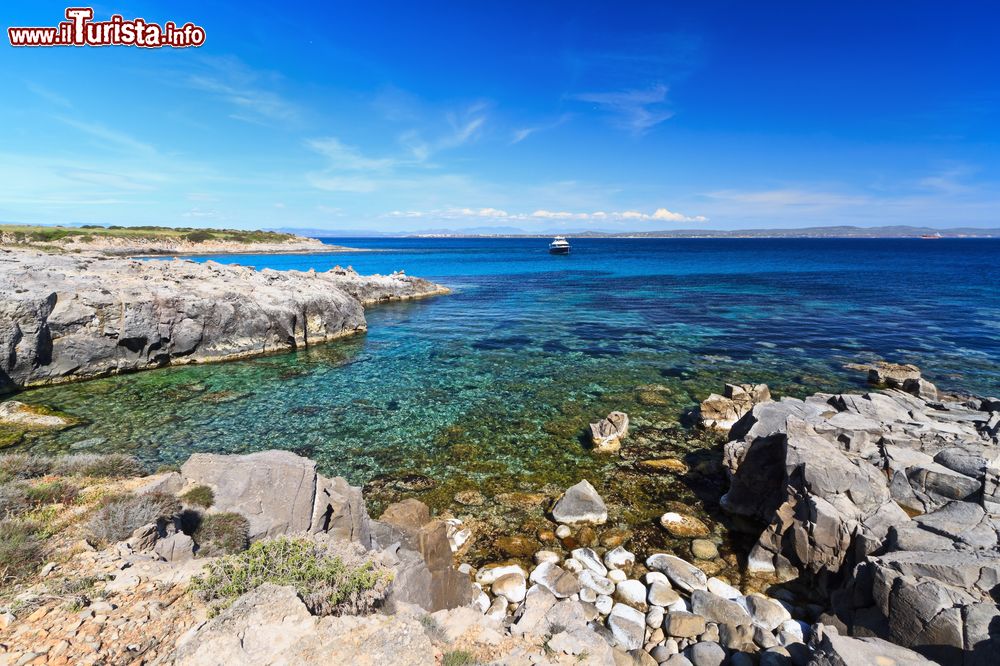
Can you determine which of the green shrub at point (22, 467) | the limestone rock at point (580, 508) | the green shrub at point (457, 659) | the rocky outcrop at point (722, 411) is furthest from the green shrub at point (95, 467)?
the rocky outcrop at point (722, 411)

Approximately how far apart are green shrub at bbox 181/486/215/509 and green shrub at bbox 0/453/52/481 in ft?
13.8

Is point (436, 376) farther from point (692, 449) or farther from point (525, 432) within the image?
point (692, 449)

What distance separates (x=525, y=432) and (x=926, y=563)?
12512 millimetres

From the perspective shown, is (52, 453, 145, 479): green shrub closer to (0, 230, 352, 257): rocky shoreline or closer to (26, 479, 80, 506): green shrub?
(26, 479, 80, 506): green shrub

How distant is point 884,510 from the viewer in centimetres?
1103

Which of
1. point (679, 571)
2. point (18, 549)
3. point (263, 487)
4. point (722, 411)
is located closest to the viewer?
point (18, 549)

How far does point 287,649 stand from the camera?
5676mm

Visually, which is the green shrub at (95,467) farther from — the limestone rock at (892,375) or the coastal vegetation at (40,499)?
the limestone rock at (892,375)

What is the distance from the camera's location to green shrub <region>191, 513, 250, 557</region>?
29.1 feet

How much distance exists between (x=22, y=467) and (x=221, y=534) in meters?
6.28

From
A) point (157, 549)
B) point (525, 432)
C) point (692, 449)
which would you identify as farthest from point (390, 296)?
point (157, 549)

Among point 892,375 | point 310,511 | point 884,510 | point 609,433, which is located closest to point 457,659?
point 310,511

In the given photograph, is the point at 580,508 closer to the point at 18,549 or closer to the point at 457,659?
the point at 457,659

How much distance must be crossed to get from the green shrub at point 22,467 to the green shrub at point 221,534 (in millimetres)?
5070
